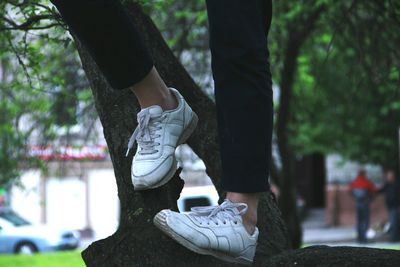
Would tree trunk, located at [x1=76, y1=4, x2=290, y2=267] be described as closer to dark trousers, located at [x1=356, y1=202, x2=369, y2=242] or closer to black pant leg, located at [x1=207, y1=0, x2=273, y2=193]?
black pant leg, located at [x1=207, y1=0, x2=273, y2=193]

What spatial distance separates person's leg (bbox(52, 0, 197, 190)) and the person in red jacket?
2076cm

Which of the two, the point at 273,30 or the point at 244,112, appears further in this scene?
the point at 273,30

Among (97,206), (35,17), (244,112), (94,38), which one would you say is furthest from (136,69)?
(97,206)

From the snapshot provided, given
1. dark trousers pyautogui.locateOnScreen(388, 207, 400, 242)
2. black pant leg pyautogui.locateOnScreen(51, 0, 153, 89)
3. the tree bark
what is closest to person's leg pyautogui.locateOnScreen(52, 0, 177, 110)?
black pant leg pyautogui.locateOnScreen(51, 0, 153, 89)

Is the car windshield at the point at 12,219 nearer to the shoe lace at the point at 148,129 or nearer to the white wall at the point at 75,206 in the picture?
the white wall at the point at 75,206

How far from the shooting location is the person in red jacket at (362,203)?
22.9 meters

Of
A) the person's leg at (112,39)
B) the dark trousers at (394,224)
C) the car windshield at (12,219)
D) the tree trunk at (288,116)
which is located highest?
the person's leg at (112,39)

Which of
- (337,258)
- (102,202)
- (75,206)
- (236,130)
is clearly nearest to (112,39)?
(236,130)

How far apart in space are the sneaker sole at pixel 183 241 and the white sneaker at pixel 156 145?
0.16m

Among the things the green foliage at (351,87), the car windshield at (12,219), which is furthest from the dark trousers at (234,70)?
the car windshield at (12,219)

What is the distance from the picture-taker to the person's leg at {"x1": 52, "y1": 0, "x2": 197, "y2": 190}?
2256mm

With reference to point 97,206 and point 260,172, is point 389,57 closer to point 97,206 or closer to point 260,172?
point 260,172

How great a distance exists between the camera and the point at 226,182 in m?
2.39

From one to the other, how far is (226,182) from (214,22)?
17.4 inches
